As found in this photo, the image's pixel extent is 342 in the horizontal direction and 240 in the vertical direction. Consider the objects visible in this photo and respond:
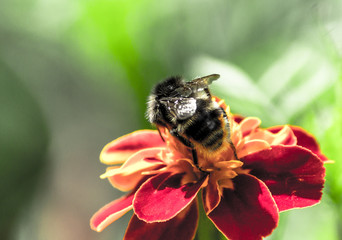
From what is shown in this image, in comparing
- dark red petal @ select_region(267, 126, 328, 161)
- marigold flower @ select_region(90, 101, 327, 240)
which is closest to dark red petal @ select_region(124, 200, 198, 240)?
marigold flower @ select_region(90, 101, 327, 240)

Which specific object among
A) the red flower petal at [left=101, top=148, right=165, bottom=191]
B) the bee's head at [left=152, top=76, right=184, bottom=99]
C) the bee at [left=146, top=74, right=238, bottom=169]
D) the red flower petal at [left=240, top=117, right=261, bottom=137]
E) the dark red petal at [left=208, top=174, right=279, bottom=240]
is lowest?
the dark red petal at [left=208, top=174, right=279, bottom=240]

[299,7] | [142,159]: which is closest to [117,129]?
[299,7]

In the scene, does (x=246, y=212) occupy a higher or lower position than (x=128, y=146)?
lower

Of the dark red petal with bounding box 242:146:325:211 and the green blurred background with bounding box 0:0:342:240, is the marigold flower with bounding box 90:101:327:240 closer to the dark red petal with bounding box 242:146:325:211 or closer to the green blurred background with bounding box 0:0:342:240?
the dark red petal with bounding box 242:146:325:211

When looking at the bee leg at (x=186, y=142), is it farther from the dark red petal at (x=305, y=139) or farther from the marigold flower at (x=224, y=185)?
the dark red petal at (x=305, y=139)

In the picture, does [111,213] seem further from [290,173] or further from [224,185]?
[290,173]

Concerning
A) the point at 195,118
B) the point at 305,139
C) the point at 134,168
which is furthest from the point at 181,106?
the point at 305,139
